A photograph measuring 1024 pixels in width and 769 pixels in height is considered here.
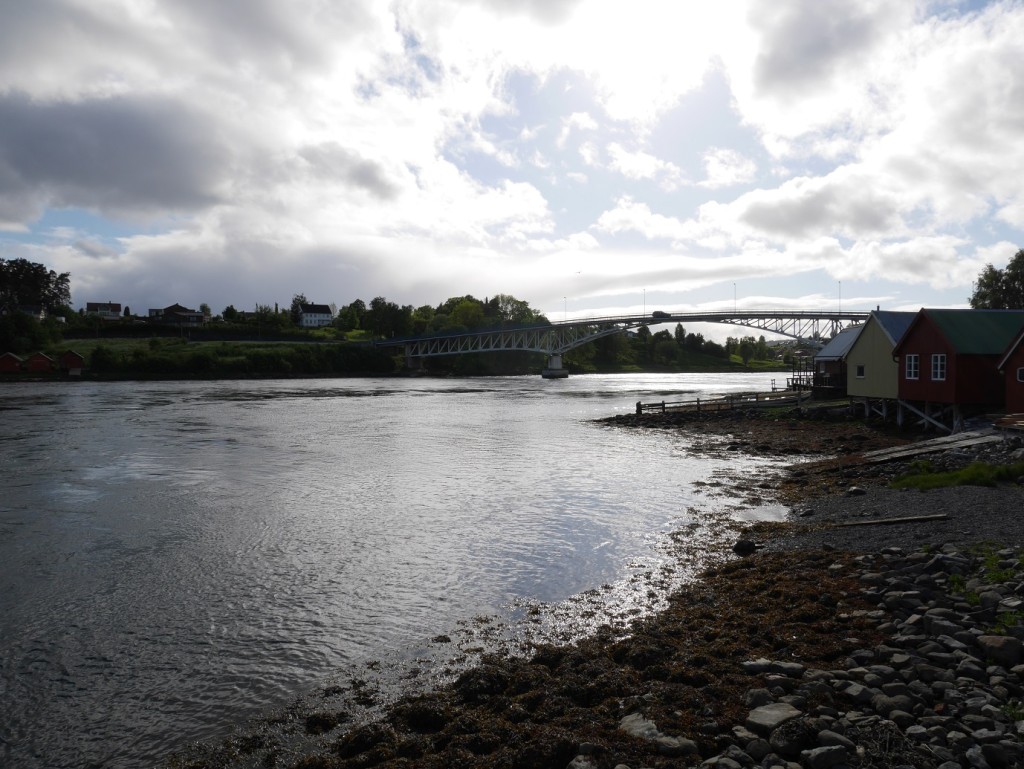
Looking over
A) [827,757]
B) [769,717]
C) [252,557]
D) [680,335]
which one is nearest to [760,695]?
[769,717]

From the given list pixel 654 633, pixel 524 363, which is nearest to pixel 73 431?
pixel 654 633

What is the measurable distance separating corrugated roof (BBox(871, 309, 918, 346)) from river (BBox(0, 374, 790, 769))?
40.3 ft

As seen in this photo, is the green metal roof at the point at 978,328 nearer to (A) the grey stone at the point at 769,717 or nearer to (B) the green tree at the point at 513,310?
(A) the grey stone at the point at 769,717

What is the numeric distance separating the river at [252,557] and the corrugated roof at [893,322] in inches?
484

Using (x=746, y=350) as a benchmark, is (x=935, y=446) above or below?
below

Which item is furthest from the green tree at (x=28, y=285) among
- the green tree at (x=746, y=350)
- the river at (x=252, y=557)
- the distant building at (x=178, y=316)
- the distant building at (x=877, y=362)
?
the green tree at (x=746, y=350)

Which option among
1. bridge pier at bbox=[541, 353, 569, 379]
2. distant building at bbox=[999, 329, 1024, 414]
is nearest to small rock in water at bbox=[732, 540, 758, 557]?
distant building at bbox=[999, 329, 1024, 414]

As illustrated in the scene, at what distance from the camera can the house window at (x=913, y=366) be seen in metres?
30.9

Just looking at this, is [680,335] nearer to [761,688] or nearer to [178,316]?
[178,316]

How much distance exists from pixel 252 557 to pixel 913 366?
30.2m

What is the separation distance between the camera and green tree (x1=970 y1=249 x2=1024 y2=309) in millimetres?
66938

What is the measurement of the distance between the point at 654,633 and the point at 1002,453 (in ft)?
51.1

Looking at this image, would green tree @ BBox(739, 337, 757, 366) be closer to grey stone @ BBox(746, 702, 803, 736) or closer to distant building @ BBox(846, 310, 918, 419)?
distant building @ BBox(846, 310, 918, 419)

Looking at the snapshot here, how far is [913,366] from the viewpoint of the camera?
1230 inches
